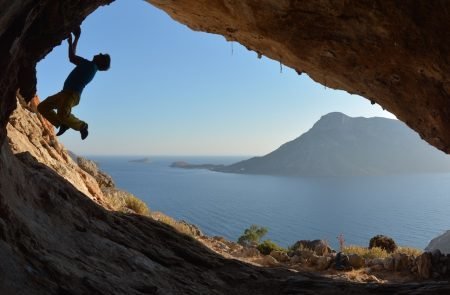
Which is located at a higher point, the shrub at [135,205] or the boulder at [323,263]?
the shrub at [135,205]

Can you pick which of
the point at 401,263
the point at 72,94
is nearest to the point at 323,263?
the point at 401,263

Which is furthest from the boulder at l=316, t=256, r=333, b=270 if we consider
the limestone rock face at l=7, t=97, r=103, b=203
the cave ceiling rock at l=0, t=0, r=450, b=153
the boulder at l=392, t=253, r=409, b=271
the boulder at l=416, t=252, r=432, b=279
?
the limestone rock face at l=7, t=97, r=103, b=203

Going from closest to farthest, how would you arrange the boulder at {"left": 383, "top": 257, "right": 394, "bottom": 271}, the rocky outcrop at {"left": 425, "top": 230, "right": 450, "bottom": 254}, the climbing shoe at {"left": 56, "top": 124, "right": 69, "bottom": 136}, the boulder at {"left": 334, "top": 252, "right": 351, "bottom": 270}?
the climbing shoe at {"left": 56, "top": 124, "right": 69, "bottom": 136}
the boulder at {"left": 383, "top": 257, "right": 394, "bottom": 271}
the boulder at {"left": 334, "top": 252, "right": 351, "bottom": 270}
the rocky outcrop at {"left": 425, "top": 230, "right": 450, "bottom": 254}

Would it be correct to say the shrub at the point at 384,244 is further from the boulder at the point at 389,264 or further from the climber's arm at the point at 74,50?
the climber's arm at the point at 74,50

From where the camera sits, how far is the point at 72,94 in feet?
30.2

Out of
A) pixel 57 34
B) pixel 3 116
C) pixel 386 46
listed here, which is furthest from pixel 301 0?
pixel 3 116

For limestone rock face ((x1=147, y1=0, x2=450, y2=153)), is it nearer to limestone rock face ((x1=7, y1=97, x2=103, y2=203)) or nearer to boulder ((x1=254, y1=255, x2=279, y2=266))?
limestone rock face ((x1=7, y1=97, x2=103, y2=203))

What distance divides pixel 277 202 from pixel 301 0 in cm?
10491

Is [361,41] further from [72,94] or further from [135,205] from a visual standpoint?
[135,205]

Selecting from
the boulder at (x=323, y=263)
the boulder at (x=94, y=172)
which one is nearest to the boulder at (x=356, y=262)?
the boulder at (x=323, y=263)

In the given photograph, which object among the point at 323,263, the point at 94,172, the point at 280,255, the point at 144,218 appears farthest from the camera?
the point at 94,172

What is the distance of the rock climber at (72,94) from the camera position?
9180mm

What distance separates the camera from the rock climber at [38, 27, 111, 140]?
30.1ft

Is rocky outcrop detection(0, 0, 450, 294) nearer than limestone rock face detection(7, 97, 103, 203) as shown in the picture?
Yes
